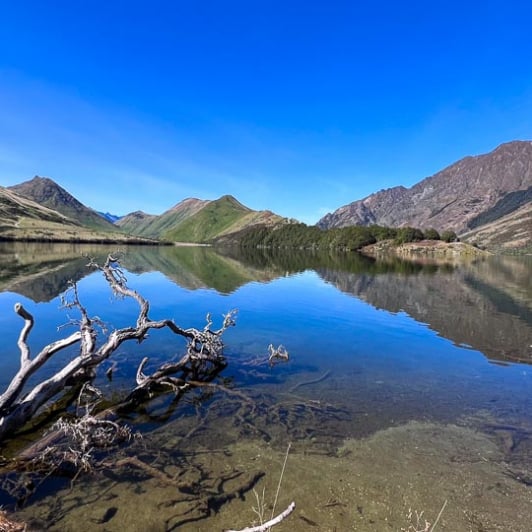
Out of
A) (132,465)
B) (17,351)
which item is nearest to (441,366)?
(132,465)

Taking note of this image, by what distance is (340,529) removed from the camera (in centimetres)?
991

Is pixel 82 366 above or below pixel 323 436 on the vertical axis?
above

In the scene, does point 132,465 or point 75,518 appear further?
point 132,465

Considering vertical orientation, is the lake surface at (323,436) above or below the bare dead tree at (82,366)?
below

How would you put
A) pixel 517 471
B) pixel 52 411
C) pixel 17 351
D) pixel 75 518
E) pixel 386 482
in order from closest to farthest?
pixel 75 518
pixel 386 482
pixel 517 471
pixel 52 411
pixel 17 351

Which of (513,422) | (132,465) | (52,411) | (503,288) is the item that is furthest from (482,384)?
(503,288)

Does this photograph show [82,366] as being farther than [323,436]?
No

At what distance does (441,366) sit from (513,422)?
7.90 metres

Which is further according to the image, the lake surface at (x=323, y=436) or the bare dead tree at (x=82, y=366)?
the bare dead tree at (x=82, y=366)

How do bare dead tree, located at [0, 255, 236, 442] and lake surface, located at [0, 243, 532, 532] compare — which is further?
bare dead tree, located at [0, 255, 236, 442]

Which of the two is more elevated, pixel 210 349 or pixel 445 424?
pixel 210 349

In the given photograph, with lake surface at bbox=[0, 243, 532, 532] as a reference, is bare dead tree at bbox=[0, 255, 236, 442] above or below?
above

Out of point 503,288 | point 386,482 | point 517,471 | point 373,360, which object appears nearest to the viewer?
point 386,482

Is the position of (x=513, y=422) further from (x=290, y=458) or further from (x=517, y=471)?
(x=290, y=458)
